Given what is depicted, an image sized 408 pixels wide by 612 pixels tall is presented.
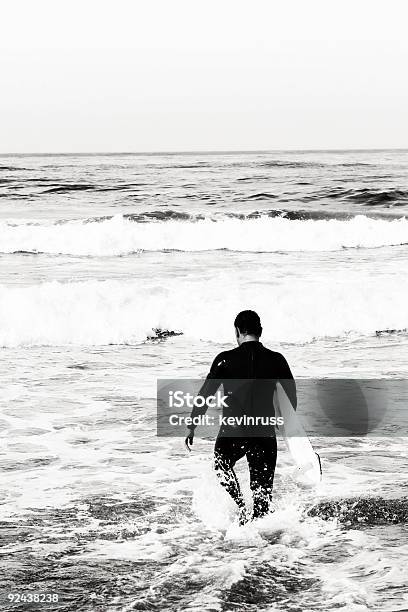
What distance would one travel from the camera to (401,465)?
6.27m

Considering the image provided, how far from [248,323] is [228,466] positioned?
0.89 m

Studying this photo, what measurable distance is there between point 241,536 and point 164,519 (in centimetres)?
59

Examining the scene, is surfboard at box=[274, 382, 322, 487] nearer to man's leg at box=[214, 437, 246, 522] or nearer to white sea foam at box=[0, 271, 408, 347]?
man's leg at box=[214, 437, 246, 522]

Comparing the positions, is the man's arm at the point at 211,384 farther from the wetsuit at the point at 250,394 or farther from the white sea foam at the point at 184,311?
the white sea foam at the point at 184,311

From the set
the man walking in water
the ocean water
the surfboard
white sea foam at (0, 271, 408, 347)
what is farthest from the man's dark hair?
white sea foam at (0, 271, 408, 347)

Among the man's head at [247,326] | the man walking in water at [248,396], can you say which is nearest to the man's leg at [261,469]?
the man walking in water at [248,396]

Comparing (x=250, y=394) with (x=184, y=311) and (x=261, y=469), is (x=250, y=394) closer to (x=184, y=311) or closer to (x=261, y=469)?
(x=261, y=469)

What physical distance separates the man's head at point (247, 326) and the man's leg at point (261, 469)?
0.63 m

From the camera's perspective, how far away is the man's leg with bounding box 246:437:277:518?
4961 millimetres

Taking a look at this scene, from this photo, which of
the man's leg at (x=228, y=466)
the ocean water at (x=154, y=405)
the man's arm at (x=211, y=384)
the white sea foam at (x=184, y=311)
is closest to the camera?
the ocean water at (x=154, y=405)

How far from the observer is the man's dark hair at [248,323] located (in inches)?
196

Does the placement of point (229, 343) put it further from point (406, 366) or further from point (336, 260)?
point (336, 260)

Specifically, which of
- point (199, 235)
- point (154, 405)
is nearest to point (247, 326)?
point (154, 405)

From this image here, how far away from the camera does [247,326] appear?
4.99 meters
